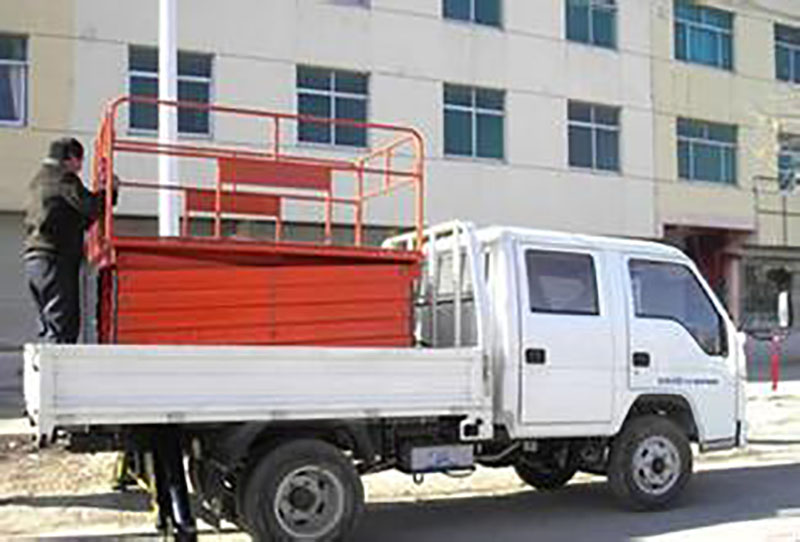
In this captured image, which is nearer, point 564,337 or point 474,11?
point 564,337

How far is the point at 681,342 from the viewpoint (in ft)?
33.9

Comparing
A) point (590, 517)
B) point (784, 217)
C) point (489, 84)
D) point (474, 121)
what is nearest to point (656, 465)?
point (590, 517)

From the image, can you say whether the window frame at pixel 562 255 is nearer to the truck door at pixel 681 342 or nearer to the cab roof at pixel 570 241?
the cab roof at pixel 570 241

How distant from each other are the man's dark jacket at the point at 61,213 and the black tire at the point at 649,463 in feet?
16.1

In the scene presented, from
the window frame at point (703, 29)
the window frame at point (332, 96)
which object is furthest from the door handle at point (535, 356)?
the window frame at point (703, 29)

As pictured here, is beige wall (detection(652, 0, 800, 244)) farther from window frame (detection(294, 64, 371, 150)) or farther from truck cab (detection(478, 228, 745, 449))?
truck cab (detection(478, 228, 745, 449))

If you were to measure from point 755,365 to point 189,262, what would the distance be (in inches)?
915

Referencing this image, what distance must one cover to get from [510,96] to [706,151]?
7284 mm

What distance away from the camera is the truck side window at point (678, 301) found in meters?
10.2

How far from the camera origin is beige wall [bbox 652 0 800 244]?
3027 centimetres

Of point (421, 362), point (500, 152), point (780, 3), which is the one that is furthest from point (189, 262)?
point (780, 3)

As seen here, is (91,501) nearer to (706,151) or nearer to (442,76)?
(442,76)

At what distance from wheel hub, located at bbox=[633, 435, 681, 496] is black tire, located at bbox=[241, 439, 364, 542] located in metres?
2.85

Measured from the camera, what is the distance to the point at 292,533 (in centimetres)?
822
